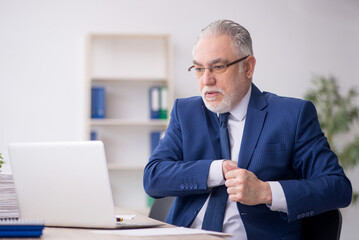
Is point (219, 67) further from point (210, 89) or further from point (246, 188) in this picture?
point (246, 188)

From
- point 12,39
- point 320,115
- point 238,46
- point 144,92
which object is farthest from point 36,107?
point 238,46

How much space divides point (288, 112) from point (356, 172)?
3709 millimetres

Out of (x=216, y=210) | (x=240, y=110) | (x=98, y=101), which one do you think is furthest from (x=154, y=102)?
(x=216, y=210)

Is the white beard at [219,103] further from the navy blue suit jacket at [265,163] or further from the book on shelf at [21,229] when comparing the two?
the book on shelf at [21,229]

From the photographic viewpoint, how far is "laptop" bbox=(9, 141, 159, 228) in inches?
51.1

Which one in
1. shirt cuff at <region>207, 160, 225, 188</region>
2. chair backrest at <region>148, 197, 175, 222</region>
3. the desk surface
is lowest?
chair backrest at <region>148, 197, 175, 222</region>

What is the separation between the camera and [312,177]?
5.58 feet

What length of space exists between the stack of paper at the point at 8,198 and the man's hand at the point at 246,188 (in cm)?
69

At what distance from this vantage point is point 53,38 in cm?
474

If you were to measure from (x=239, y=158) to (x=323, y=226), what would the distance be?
1.32 ft

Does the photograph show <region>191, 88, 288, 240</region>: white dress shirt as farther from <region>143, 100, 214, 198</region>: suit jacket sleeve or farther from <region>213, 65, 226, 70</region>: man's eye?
<region>213, 65, 226, 70</region>: man's eye

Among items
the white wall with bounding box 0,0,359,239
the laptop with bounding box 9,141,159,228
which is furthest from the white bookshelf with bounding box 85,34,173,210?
the laptop with bounding box 9,141,159,228

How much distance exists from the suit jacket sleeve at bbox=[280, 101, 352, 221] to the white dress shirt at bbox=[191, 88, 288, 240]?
3 centimetres

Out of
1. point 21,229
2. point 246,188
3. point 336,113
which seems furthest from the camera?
point 336,113
